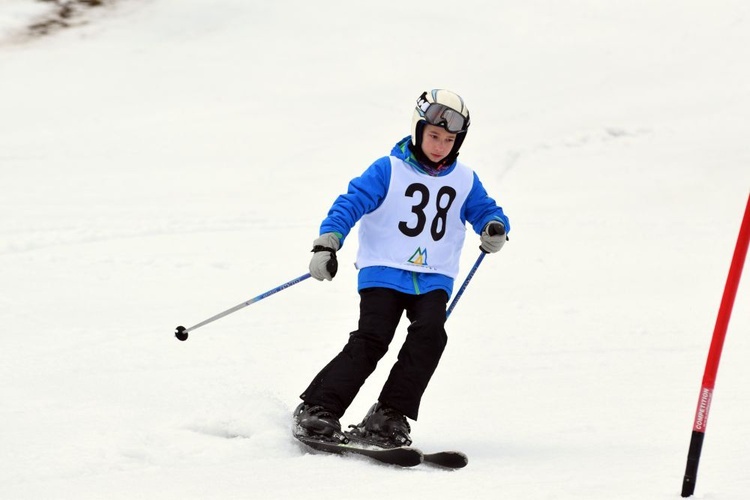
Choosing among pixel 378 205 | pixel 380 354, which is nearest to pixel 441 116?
pixel 378 205

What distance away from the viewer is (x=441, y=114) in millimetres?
4781

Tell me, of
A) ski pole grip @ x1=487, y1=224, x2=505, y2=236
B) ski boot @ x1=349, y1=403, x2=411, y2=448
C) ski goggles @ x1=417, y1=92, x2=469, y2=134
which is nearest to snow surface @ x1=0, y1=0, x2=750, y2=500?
ski boot @ x1=349, y1=403, x2=411, y2=448

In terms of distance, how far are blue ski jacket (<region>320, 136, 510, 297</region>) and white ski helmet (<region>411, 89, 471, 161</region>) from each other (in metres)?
0.11

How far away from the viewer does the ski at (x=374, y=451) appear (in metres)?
4.27

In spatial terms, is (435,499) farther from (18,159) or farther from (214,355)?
(18,159)

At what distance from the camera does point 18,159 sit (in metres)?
12.2

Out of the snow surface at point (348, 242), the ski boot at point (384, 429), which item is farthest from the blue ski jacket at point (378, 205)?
the snow surface at point (348, 242)

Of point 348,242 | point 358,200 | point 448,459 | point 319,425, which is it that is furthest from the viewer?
point 348,242

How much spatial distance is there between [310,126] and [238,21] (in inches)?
174

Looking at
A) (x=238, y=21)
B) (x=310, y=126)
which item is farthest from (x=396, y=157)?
(x=238, y=21)

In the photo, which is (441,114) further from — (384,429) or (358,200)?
(384,429)

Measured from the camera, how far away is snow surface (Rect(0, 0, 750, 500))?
14.6ft

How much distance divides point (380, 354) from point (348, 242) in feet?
17.4

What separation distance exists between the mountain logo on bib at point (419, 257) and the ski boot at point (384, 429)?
653 millimetres
